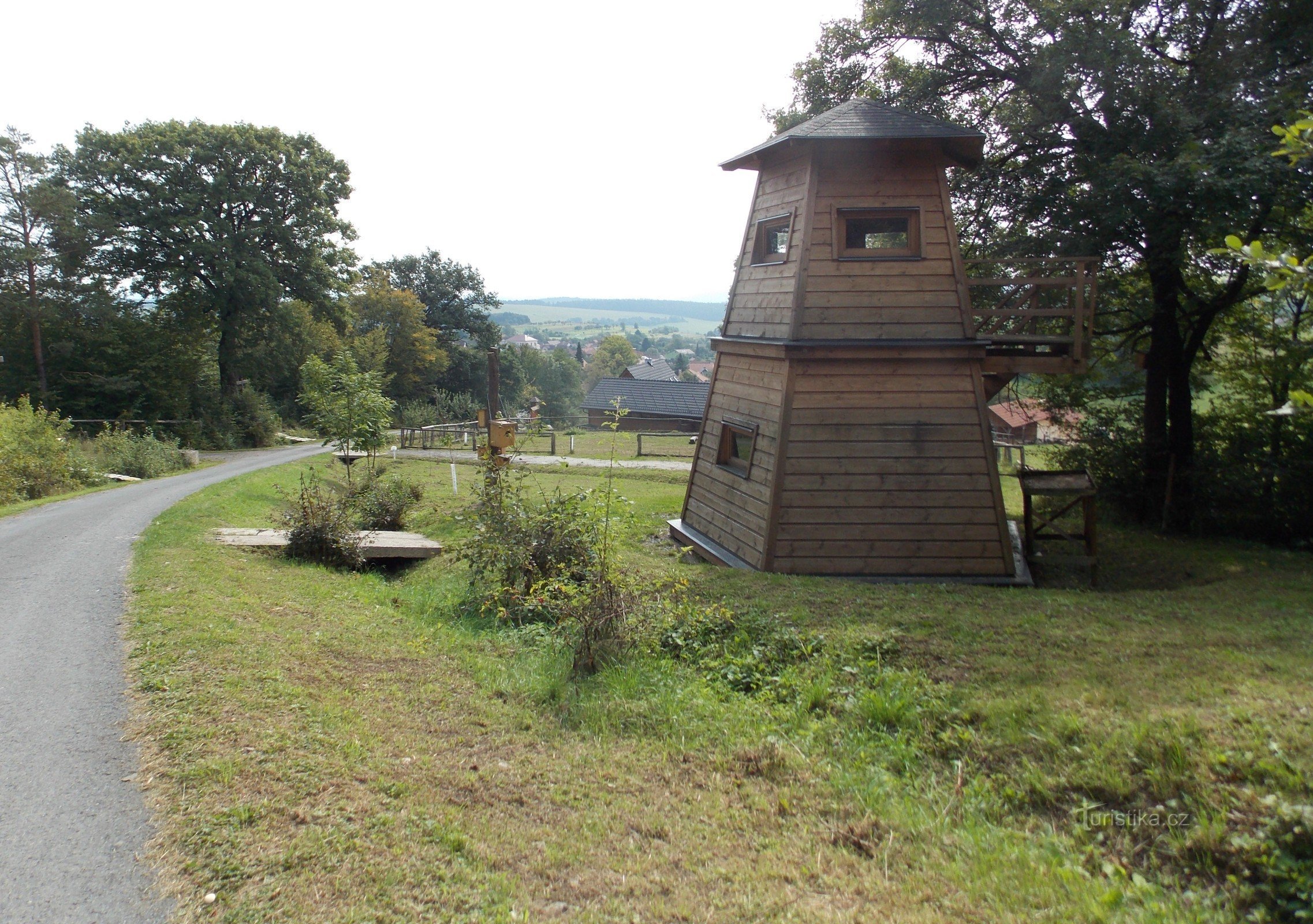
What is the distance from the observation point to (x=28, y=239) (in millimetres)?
30297

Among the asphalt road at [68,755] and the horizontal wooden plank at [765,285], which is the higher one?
the horizontal wooden plank at [765,285]

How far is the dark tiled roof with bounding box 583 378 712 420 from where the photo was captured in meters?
55.8

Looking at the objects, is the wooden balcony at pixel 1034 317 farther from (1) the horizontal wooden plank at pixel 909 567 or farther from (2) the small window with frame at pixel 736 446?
(2) the small window with frame at pixel 736 446

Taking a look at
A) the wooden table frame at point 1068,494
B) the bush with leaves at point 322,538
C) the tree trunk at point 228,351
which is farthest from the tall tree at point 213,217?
the wooden table frame at point 1068,494

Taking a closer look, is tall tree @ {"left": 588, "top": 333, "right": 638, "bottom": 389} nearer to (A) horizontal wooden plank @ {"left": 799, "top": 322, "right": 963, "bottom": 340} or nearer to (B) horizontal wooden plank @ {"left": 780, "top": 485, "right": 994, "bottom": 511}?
(A) horizontal wooden plank @ {"left": 799, "top": 322, "right": 963, "bottom": 340}

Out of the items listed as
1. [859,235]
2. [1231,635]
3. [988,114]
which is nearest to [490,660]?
[1231,635]

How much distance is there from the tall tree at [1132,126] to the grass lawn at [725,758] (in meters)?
5.99

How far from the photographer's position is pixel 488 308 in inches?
2544

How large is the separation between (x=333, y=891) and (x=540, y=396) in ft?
263

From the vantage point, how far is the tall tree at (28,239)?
95.5 ft

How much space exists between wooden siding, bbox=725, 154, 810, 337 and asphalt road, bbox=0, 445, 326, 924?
7.86 metres

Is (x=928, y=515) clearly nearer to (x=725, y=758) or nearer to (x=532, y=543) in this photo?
(x=532, y=543)

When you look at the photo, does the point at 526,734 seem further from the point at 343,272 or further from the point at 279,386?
the point at 279,386

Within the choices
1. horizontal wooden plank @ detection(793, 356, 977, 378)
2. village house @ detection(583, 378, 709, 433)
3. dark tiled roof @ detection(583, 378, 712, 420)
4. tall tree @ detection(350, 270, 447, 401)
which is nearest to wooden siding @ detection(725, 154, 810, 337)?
horizontal wooden plank @ detection(793, 356, 977, 378)
